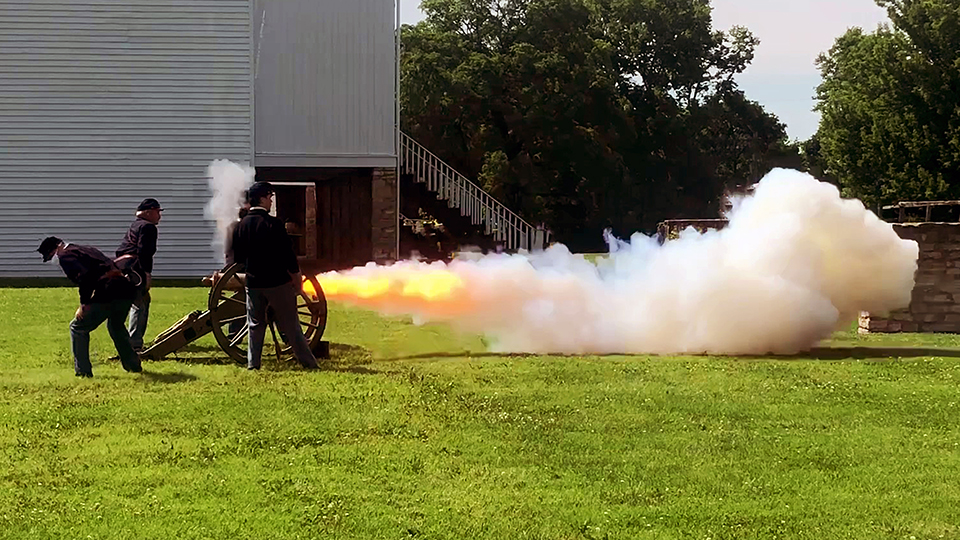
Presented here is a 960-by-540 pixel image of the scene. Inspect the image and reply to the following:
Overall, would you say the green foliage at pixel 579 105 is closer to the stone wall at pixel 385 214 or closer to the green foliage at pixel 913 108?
the green foliage at pixel 913 108

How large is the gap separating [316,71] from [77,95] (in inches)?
207

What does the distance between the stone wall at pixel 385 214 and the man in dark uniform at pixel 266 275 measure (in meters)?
15.4

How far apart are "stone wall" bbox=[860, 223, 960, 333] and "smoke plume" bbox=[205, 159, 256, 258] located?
9.58 m

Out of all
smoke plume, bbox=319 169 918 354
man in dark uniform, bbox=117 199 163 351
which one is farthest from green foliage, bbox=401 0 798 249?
man in dark uniform, bbox=117 199 163 351

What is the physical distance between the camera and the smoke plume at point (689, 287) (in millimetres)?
13641

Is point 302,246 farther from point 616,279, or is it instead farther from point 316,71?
point 616,279

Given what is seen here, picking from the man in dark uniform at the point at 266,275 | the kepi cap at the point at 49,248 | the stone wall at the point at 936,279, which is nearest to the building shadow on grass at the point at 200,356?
the man in dark uniform at the point at 266,275

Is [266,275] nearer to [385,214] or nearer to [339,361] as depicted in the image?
[339,361]

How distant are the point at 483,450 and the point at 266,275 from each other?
4312 mm

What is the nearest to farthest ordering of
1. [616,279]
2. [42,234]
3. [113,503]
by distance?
[113,503] → [616,279] → [42,234]

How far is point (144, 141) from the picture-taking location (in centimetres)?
2634

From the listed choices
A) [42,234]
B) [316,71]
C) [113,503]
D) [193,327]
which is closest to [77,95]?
[42,234]

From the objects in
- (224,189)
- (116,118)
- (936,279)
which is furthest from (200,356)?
(116,118)

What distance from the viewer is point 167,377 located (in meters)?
10.8
